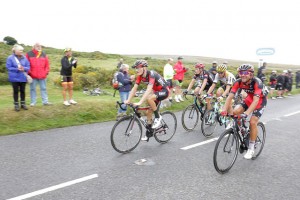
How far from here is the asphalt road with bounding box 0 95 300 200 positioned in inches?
190

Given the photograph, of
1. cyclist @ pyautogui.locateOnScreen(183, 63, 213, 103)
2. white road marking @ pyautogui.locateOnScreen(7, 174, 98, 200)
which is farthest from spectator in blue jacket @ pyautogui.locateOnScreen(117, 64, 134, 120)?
white road marking @ pyautogui.locateOnScreen(7, 174, 98, 200)

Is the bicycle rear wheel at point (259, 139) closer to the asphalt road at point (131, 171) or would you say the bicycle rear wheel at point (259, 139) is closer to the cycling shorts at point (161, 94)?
the asphalt road at point (131, 171)

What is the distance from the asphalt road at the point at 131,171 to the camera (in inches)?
Answer: 190

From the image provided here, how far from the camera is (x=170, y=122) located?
8219mm

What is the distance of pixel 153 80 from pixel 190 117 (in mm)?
2917

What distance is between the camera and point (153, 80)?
23.9 feet

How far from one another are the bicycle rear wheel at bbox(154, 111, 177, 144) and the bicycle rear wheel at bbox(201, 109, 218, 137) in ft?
3.80

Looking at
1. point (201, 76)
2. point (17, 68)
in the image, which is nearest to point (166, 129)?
point (201, 76)

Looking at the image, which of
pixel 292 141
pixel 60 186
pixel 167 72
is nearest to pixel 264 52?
pixel 167 72

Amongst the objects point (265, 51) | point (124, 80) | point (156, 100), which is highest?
point (265, 51)

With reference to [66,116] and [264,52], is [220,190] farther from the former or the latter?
[264,52]

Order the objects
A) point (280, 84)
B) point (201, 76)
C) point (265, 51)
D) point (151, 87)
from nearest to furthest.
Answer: point (151, 87) → point (201, 76) → point (280, 84) → point (265, 51)

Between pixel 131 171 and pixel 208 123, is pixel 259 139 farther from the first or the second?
pixel 131 171

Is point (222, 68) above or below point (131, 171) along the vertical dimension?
above
